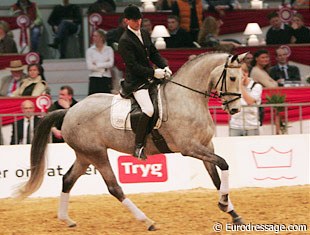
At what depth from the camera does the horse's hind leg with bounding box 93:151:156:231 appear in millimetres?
11672

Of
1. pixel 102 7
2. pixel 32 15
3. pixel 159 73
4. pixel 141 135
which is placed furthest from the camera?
pixel 32 15

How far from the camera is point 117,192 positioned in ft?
39.1

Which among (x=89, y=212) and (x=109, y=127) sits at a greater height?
(x=109, y=127)

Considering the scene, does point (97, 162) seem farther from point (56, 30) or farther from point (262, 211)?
point (56, 30)

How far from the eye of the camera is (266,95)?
51.5ft

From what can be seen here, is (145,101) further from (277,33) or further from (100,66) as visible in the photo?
(277,33)

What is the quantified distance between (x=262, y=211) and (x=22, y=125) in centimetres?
414

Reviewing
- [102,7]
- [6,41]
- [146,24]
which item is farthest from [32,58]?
[102,7]

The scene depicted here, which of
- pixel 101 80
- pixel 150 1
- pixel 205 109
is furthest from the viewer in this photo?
pixel 150 1

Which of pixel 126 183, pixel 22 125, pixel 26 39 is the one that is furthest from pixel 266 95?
pixel 26 39

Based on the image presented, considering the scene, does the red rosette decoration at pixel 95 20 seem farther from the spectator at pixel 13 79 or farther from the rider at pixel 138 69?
the rider at pixel 138 69

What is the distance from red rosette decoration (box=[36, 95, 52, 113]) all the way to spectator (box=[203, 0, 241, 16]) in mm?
5623

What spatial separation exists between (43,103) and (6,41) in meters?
3.90

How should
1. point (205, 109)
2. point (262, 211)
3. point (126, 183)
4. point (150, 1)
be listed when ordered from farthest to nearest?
point (150, 1), point (126, 183), point (262, 211), point (205, 109)
